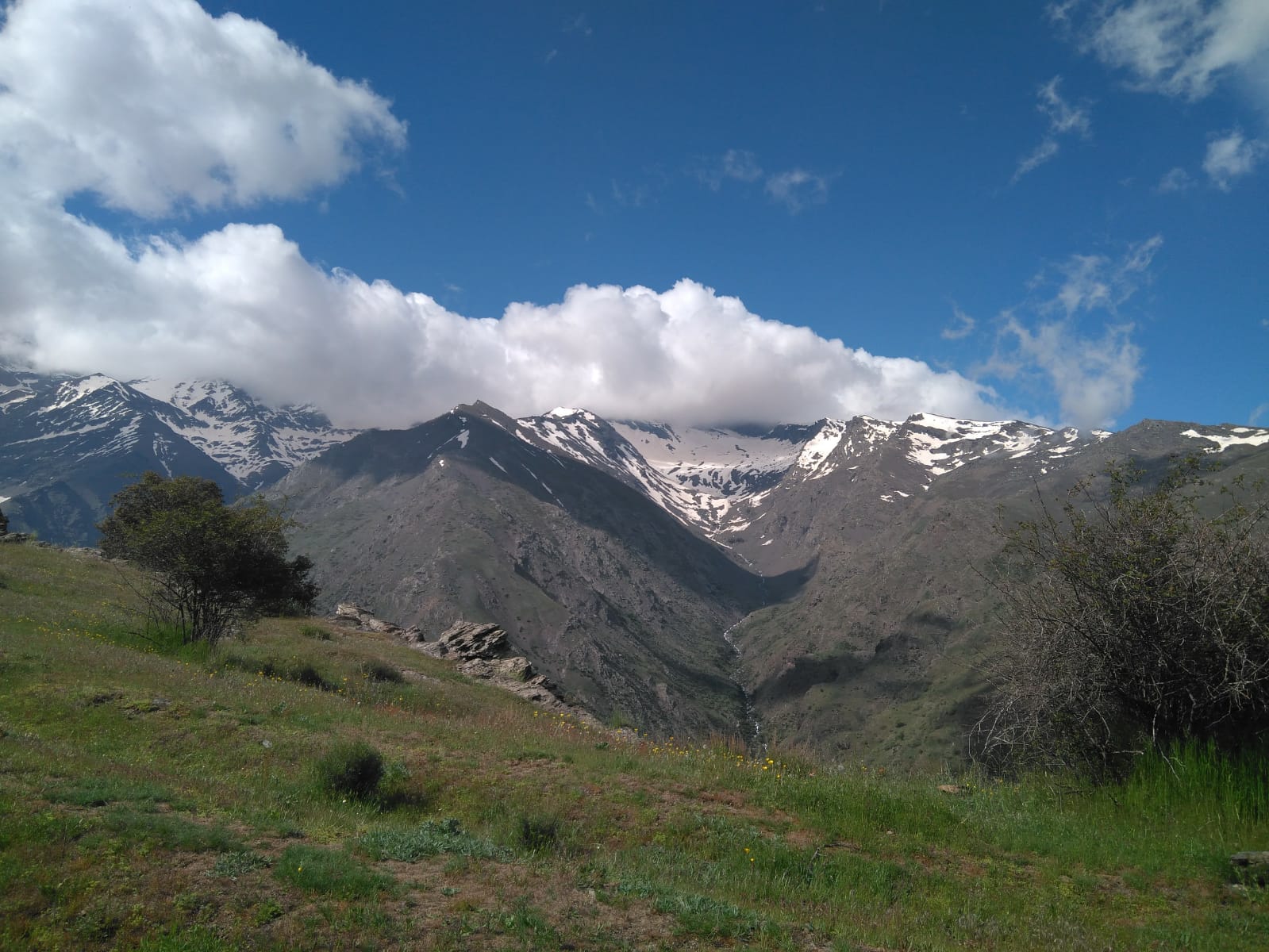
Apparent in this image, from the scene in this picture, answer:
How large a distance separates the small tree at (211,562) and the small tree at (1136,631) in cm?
2468

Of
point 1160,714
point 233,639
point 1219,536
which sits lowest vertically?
point 233,639

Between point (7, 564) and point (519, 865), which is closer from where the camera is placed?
point (519, 865)

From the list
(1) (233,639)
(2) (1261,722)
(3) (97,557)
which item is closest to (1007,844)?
(2) (1261,722)

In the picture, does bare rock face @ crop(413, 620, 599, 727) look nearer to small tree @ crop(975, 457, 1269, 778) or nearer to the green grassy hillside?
the green grassy hillside

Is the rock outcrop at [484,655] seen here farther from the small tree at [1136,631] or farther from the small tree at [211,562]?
the small tree at [1136,631]

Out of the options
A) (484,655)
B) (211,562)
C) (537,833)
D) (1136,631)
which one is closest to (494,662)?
(484,655)

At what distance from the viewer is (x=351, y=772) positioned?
461 inches

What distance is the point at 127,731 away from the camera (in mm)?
13297

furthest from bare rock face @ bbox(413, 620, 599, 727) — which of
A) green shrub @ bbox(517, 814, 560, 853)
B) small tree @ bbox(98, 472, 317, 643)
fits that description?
green shrub @ bbox(517, 814, 560, 853)

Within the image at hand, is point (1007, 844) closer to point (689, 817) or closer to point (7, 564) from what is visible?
point (689, 817)

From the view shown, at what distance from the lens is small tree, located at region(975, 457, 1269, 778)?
1095cm

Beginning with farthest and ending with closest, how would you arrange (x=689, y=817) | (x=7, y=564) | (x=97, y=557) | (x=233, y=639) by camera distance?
(x=97, y=557) < (x=7, y=564) < (x=233, y=639) < (x=689, y=817)

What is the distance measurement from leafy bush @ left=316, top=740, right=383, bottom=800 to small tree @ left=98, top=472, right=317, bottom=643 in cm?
1622

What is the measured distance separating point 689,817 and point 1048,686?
21.6 feet
